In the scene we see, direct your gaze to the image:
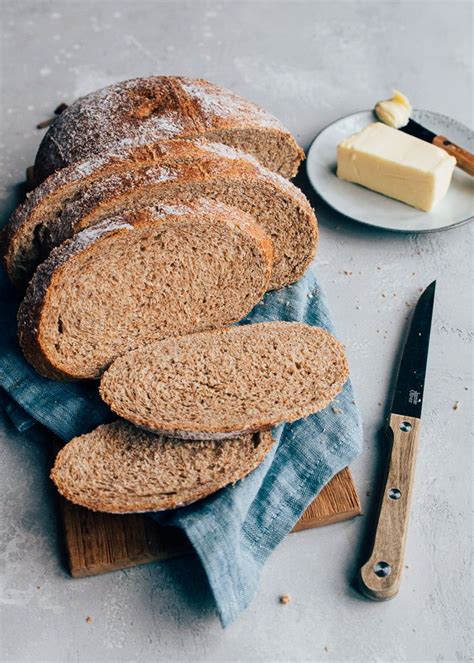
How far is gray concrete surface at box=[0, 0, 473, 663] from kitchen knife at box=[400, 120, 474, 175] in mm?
307

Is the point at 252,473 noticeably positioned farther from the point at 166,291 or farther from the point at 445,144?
the point at 445,144

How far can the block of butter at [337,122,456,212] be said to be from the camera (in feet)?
11.3

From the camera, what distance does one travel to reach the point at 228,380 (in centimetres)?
267

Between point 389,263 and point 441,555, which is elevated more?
point 389,263

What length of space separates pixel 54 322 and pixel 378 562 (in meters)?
1.26

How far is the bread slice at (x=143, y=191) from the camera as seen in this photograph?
2760 millimetres

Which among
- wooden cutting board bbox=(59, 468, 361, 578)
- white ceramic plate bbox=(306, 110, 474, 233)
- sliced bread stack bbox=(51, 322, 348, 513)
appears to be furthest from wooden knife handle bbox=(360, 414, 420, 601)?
white ceramic plate bbox=(306, 110, 474, 233)

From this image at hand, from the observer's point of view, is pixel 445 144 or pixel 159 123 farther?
pixel 445 144

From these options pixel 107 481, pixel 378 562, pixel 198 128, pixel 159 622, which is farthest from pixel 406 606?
pixel 198 128

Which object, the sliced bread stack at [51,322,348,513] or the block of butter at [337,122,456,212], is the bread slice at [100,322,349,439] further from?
the block of butter at [337,122,456,212]

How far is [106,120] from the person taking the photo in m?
3.04

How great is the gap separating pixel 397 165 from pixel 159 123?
107cm

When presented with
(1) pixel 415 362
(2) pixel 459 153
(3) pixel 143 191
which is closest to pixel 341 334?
(1) pixel 415 362

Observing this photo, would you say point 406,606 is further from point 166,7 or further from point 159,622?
point 166,7
